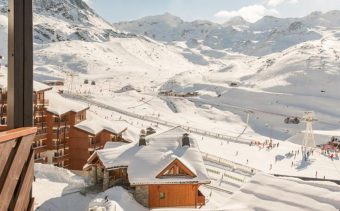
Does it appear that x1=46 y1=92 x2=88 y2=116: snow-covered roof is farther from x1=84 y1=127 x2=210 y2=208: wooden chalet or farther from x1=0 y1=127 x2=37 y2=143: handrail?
x1=0 y1=127 x2=37 y2=143: handrail

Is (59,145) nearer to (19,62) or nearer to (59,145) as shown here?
(59,145)

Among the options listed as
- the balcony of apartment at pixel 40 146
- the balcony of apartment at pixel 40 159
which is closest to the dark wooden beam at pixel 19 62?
the balcony of apartment at pixel 40 146

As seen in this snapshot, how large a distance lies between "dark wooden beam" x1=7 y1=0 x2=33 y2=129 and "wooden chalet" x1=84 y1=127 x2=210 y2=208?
78.8 ft

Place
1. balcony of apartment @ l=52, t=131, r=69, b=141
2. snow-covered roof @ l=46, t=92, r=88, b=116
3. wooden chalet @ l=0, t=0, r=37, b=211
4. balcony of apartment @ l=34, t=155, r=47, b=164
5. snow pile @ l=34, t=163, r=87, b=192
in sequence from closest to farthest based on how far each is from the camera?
wooden chalet @ l=0, t=0, r=37, b=211
snow pile @ l=34, t=163, r=87, b=192
balcony of apartment @ l=34, t=155, r=47, b=164
balcony of apartment @ l=52, t=131, r=69, b=141
snow-covered roof @ l=46, t=92, r=88, b=116

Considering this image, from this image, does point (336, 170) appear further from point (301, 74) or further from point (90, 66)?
point (90, 66)

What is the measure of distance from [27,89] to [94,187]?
91.6 feet

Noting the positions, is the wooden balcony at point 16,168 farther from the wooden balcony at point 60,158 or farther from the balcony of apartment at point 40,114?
the wooden balcony at point 60,158

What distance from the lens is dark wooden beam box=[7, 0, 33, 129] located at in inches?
122

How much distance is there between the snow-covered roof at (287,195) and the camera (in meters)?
11.3

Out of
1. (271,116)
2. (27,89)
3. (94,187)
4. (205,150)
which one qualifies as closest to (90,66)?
Answer: (271,116)

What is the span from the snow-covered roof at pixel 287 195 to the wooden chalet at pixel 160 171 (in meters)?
14.6

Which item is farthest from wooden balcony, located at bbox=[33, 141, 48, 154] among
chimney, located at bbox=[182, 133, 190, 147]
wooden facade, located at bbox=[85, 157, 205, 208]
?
chimney, located at bbox=[182, 133, 190, 147]

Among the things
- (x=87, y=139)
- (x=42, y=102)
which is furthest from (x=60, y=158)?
(x=42, y=102)

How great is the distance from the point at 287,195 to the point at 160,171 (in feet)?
52.2
